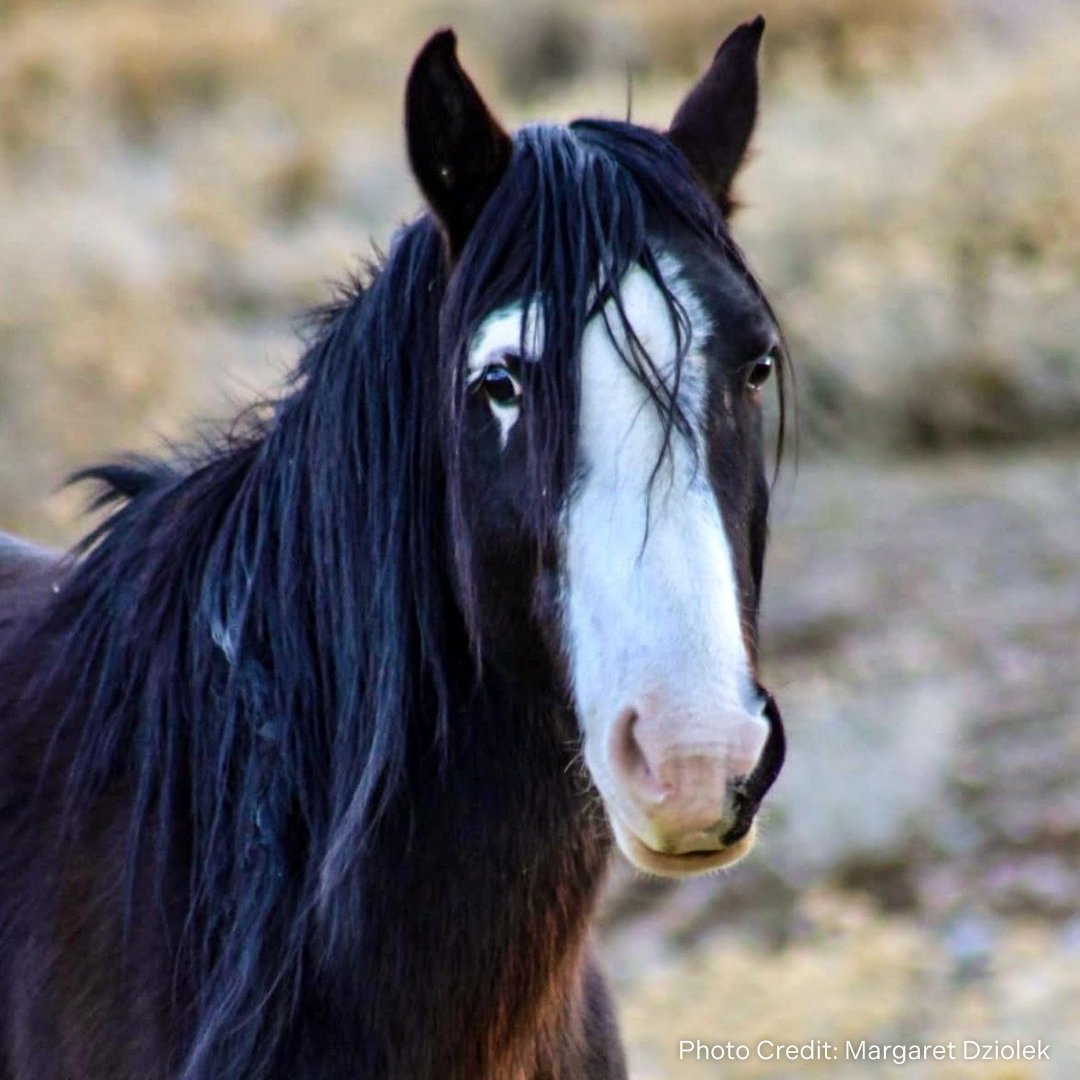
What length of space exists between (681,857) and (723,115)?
109 cm

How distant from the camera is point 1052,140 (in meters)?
11.0

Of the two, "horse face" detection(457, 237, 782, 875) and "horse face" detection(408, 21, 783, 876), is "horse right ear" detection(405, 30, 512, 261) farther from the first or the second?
"horse face" detection(457, 237, 782, 875)

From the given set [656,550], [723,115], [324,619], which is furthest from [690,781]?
[723,115]

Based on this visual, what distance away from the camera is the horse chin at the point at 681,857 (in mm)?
2133

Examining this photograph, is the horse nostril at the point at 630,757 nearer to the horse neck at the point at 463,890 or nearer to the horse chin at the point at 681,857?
the horse chin at the point at 681,857

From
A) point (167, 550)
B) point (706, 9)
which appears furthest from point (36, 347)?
point (706, 9)

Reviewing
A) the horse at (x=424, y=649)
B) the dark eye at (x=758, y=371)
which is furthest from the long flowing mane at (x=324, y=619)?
the dark eye at (x=758, y=371)

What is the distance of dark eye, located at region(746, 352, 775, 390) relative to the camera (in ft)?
7.79

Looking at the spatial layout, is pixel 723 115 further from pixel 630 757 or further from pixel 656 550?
pixel 630 757

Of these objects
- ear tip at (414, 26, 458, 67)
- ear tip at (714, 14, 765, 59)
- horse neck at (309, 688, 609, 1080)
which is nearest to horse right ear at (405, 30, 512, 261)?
ear tip at (414, 26, 458, 67)

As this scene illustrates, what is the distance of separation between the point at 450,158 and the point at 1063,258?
815 centimetres

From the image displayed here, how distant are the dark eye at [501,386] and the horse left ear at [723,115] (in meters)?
0.51

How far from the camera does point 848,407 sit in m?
9.55

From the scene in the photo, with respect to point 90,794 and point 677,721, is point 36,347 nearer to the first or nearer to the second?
point 90,794
